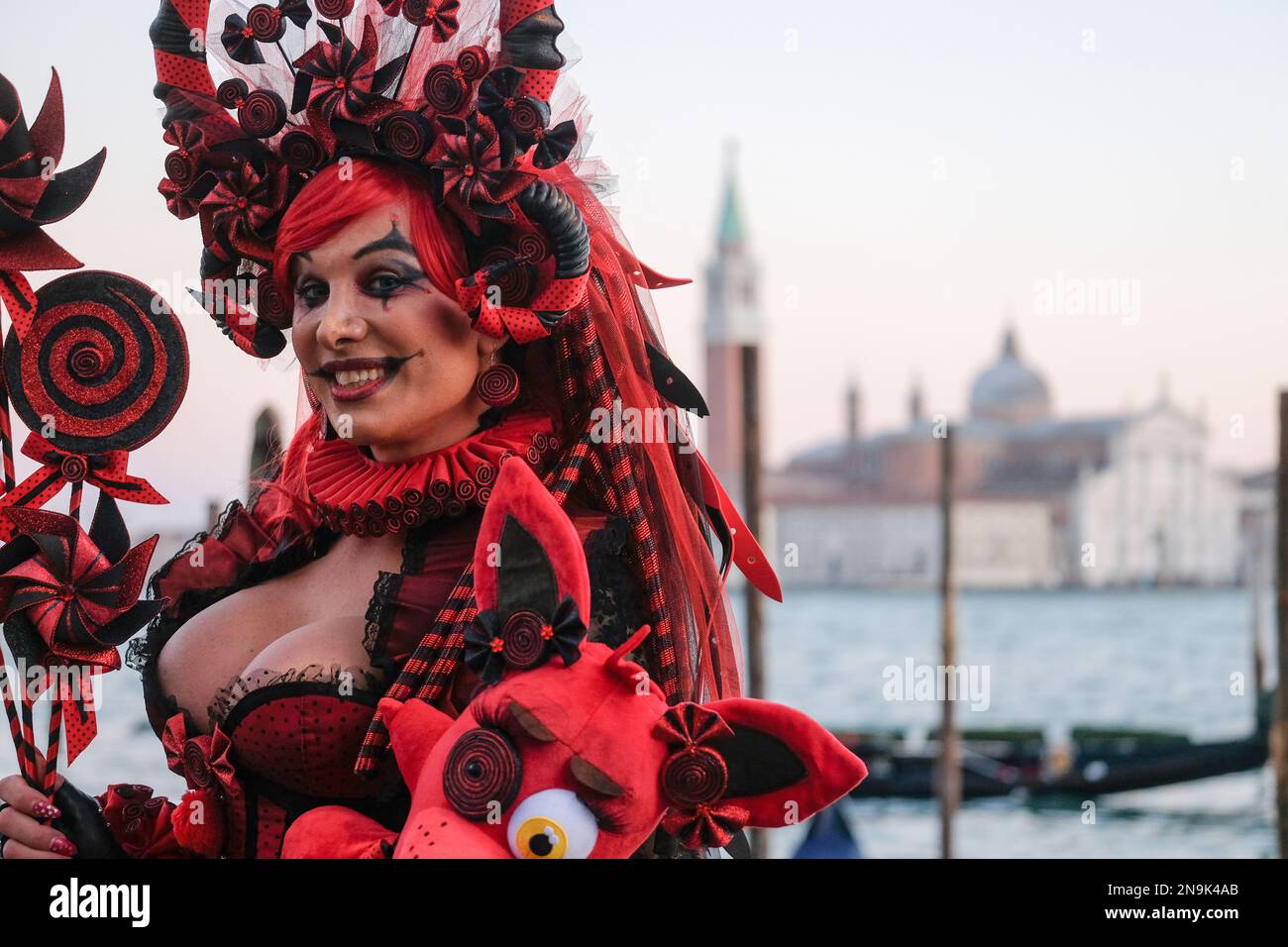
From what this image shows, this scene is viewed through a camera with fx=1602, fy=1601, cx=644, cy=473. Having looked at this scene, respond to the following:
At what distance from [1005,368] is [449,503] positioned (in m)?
77.3

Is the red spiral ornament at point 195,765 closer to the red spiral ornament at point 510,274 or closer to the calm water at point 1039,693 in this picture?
the red spiral ornament at point 510,274

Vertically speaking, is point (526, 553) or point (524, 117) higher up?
point (524, 117)

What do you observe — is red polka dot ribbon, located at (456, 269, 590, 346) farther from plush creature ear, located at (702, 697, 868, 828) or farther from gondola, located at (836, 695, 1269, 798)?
gondola, located at (836, 695, 1269, 798)

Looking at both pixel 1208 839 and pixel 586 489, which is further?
pixel 1208 839

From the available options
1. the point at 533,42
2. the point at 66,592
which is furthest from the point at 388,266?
the point at 66,592

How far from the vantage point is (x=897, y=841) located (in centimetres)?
2112

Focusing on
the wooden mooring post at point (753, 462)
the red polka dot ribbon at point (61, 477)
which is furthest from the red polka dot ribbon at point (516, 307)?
the wooden mooring post at point (753, 462)

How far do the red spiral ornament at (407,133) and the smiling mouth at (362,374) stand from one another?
0.29 metres

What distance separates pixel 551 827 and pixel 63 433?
99cm

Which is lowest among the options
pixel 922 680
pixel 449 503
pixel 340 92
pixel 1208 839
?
pixel 1208 839

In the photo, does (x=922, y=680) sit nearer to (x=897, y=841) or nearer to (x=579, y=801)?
(x=579, y=801)

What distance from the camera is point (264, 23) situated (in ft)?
7.45

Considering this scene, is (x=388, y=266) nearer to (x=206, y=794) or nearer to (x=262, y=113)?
(x=262, y=113)
